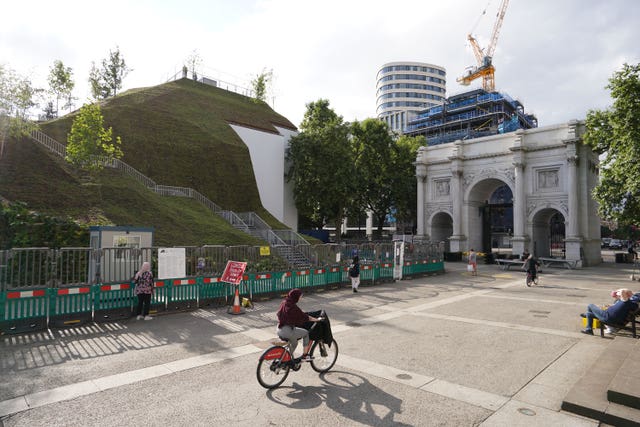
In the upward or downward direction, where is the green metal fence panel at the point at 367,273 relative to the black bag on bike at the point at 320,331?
downward

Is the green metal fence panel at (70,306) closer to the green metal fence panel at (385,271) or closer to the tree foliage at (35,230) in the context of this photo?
the tree foliage at (35,230)

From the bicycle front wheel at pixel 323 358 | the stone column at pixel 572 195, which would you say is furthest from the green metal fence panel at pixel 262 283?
the stone column at pixel 572 195

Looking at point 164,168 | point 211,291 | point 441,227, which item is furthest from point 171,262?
point 441,227

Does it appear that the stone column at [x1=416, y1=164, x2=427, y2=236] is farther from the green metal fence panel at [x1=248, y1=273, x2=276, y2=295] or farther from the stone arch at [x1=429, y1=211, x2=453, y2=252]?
the green metal fence panel at [x1=248, y1=273, x2=276, y2=295]

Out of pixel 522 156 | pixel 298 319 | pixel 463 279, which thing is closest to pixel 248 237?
pixel 463 279

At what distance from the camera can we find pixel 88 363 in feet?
25.7

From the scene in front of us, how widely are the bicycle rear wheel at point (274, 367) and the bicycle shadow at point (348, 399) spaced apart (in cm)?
16

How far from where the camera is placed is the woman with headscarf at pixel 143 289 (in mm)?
11711

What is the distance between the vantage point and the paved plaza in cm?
555

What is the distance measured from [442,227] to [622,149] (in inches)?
1072

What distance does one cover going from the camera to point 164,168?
38.9 m

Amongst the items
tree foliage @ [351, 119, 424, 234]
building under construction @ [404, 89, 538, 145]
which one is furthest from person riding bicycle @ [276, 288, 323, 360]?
building under construction @ [404, 89, 538, 145]

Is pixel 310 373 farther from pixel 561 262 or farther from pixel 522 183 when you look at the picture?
pixel 522 183

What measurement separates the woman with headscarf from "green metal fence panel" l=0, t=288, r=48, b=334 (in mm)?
2323
